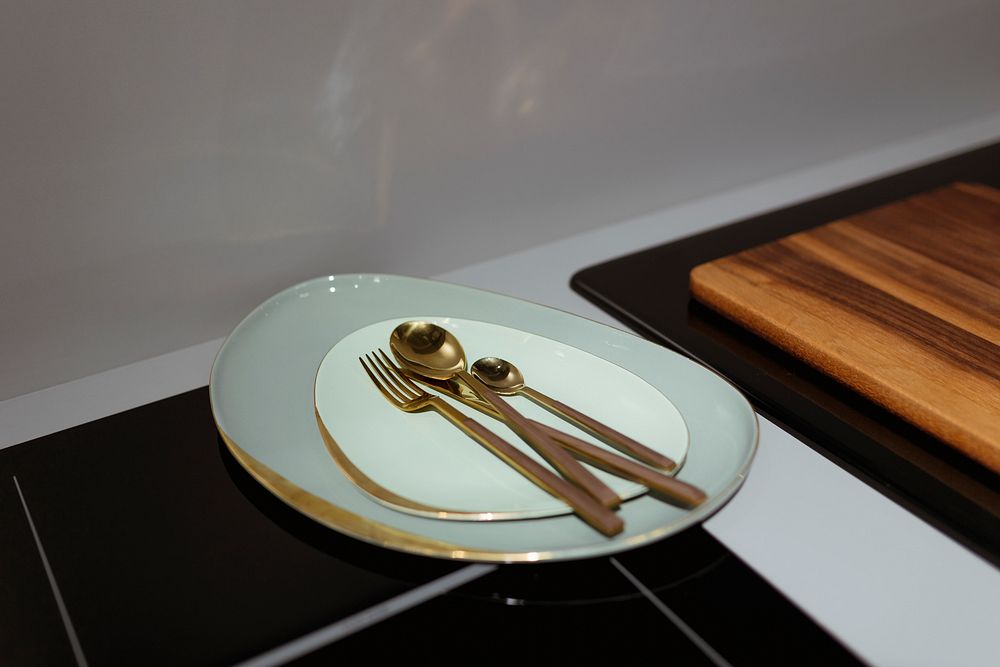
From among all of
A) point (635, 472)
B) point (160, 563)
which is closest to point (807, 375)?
point (635, 472)

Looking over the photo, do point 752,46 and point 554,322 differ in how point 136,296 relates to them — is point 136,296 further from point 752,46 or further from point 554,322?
point 752,46

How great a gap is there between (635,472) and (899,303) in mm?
311

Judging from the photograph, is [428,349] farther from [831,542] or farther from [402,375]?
[831,542]

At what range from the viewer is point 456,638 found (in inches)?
17.2

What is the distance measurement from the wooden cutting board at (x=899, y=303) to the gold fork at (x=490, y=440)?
0.24 m

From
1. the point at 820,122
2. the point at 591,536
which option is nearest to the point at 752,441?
the point at 591,536

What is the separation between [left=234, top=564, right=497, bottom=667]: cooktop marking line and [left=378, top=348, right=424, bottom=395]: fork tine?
0.14m

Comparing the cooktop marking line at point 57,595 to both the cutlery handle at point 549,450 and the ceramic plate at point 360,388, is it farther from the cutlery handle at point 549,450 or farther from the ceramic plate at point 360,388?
the cutlery handle at point 549,450

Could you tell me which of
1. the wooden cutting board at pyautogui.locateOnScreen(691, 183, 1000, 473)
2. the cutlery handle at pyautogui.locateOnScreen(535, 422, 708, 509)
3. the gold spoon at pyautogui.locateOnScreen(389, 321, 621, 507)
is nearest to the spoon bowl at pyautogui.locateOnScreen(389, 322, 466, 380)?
the gold spoon at pyautogui.locateOnScreen(389, 321, 621, 507)

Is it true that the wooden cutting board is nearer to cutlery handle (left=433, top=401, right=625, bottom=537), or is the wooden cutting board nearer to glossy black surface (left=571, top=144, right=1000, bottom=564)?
glossy black surface (left=571, top=144, right=1000, bottom=564)

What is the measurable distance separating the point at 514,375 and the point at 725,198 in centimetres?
46

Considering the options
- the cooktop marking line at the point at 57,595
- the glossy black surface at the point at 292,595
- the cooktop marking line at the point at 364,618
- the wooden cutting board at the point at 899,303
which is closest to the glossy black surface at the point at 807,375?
the wooden cutting board at the point at 899,303

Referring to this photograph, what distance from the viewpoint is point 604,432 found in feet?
1.69

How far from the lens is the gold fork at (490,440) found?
→ 0.46 metres
